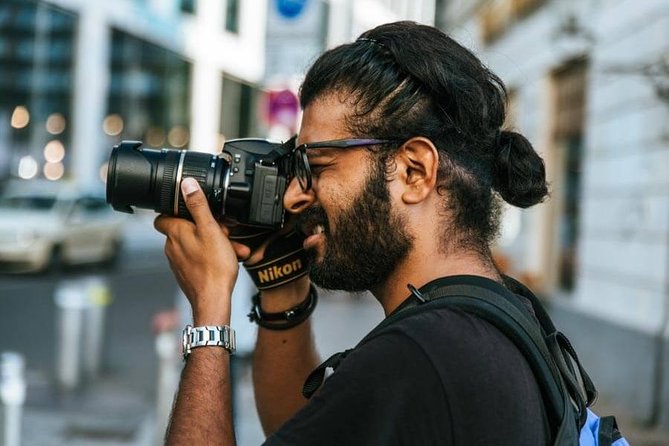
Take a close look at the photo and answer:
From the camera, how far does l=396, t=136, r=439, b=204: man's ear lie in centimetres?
158

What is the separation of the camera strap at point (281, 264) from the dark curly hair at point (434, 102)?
0.38m

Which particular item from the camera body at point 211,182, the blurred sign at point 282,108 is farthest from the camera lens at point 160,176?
the blurred sign at point 282,108

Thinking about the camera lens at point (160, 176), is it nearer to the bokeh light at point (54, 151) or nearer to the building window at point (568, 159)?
the building window at point (568, 159)

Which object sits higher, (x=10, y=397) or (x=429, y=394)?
(x=429, y=394)

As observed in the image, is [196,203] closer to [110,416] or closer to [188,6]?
[110,416]

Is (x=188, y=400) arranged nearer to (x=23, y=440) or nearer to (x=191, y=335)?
(x=191, y=335)

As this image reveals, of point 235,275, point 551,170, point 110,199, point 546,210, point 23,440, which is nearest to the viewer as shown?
point 235,275

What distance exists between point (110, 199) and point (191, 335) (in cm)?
42

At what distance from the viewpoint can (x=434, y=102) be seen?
1620 mm

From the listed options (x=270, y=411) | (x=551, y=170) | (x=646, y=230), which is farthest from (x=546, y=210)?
(x=270, y=411)

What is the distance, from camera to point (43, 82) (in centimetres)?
2859

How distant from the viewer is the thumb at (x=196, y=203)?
5.89 ft

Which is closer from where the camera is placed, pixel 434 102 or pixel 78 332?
pixel 434 102

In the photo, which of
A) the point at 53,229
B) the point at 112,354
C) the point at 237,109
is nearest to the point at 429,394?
the point at 112,354
